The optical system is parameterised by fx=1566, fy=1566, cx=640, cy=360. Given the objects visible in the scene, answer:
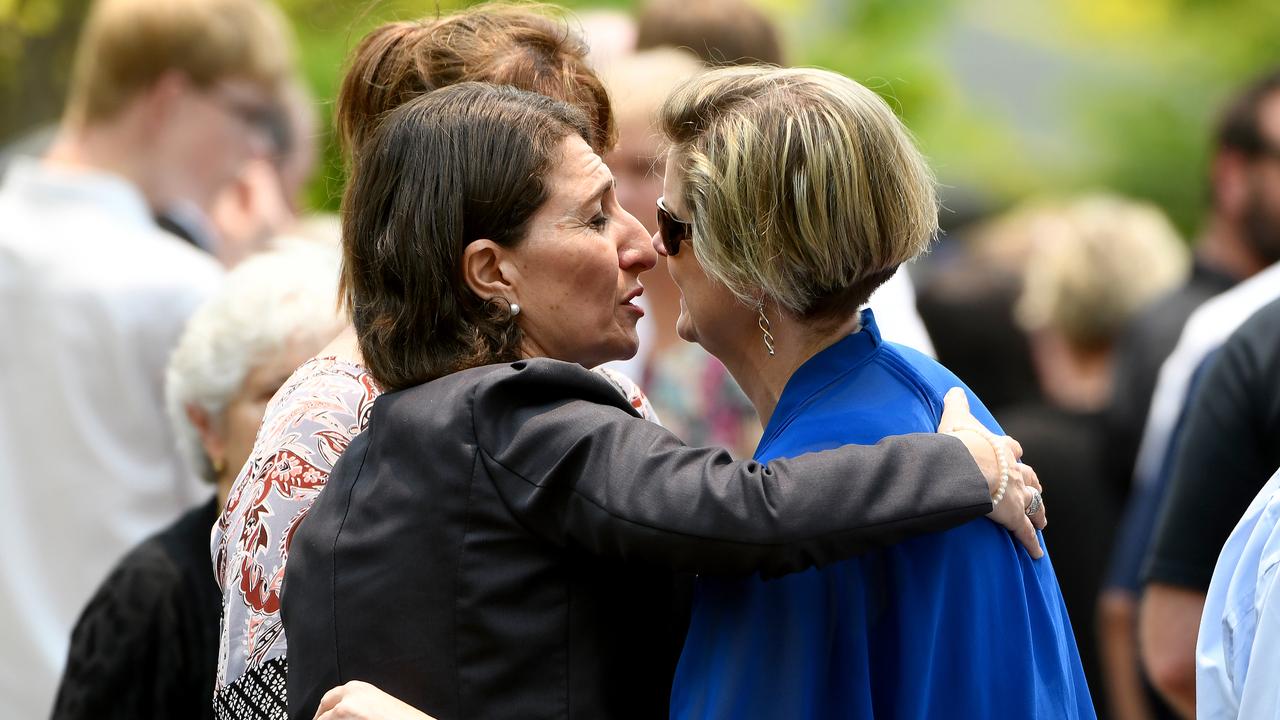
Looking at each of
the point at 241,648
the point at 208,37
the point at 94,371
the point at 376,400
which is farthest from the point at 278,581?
the point at 208,37

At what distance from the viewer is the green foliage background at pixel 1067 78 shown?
48.2 feet

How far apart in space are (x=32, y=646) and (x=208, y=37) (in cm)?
175

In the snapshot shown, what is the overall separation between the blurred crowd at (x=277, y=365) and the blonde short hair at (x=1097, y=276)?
0.11 ft

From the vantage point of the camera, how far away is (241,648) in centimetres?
244

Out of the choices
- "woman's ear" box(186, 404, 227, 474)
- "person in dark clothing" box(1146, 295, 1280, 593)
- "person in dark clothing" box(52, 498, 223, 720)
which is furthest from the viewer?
→ "person in dark clothing" box(1146, 295, 1280, 593)

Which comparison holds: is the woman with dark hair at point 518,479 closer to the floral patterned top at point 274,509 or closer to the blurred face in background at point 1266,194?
the floral patterned top at point 274,509

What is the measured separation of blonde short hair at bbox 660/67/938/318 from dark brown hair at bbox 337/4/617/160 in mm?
478

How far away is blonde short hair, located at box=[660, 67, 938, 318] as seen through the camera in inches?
83.0

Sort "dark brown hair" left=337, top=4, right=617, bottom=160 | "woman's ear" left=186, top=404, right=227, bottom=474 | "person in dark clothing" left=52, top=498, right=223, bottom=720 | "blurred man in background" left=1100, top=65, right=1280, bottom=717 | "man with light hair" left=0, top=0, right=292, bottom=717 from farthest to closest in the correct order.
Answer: "blurred man in background" left=1100, top=65, right=1280, bottom=717
"man with light hair" left=0, top=0, right=292, bottom=717
"woman's ear" left=186, top=404, right=227, bottom=474
"person in dark clothing" left=52, top=498, right=223, bottom=720
"dark brown hair" left=337, top=4, right=617, bottom=160

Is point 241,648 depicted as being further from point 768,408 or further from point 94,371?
point 94,371

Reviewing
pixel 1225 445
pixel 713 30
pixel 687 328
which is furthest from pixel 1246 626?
pixel 713 30

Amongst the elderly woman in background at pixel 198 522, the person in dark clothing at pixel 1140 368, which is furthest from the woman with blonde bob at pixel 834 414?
the person in dark clothing at pixel 1140 368

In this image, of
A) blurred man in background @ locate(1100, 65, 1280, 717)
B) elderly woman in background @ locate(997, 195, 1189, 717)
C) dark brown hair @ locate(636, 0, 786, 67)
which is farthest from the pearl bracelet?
elderly woman in background @ locate(997, 195, 1189, 717)

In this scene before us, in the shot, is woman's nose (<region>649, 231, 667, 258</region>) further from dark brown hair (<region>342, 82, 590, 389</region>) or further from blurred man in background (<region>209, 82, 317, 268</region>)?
blurred man in background (<region>209, 82, 317, 268</region>)
